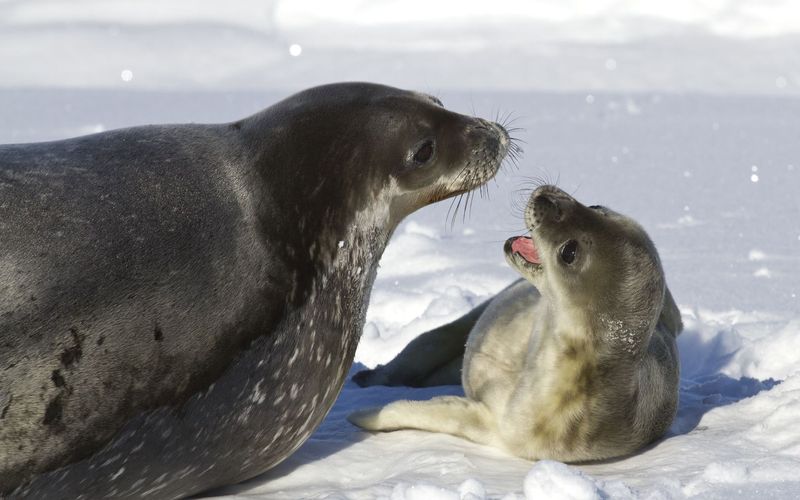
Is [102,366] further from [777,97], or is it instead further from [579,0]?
[579,0]

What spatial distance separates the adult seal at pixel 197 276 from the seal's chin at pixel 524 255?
32cm

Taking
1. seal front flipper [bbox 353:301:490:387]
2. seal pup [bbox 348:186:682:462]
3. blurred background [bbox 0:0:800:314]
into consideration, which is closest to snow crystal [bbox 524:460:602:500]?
seal pup [bbox 348:186:682:462]

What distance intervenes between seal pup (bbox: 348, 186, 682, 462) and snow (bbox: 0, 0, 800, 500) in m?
0.07

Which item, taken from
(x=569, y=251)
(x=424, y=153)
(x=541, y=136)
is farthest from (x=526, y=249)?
(x=541, y=136)

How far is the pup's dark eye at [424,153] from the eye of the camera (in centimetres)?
333

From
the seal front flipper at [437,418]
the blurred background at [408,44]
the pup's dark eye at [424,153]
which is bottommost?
the seal front flipper at [437,418]

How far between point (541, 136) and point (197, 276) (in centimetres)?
572

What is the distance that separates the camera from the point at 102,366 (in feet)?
8.69

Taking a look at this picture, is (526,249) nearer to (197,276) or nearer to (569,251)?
(569,251)

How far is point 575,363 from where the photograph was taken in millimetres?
3422

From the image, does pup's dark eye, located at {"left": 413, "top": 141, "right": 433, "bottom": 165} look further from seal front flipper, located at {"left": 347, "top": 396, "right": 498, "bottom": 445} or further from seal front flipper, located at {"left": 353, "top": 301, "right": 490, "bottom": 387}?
seal front flipper, located at {"left": 353, "top": 301, "right": 490, "bottom": 387}

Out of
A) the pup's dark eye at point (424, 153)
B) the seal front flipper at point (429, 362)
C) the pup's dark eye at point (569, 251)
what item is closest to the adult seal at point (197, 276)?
the pup's dark eye at point (424, 153)

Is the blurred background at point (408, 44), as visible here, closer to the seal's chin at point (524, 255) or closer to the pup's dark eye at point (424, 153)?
the seal's chin at point (524, 255)

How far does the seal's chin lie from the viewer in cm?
363
